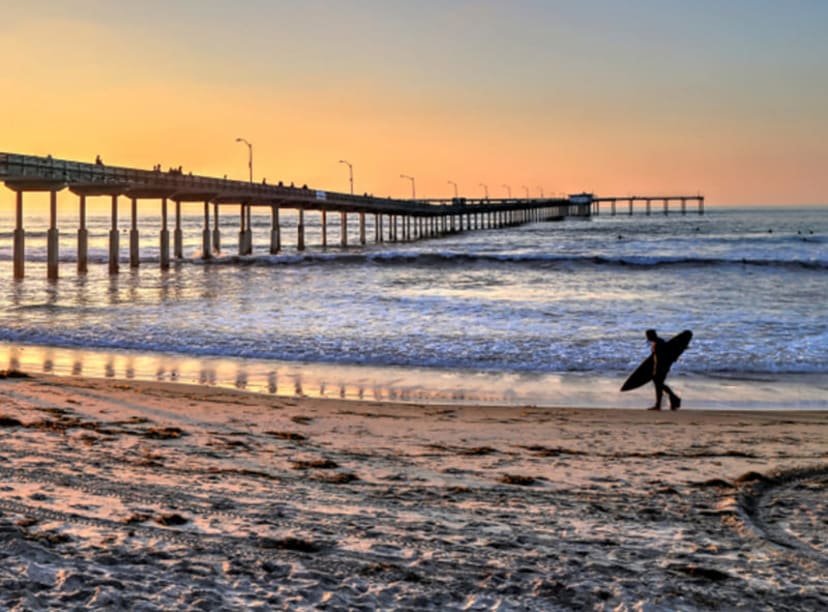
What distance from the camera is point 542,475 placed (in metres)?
8.07

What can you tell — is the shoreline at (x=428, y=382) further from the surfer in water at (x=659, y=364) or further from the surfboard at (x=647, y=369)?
the surfer in water at (x=659, y=364)

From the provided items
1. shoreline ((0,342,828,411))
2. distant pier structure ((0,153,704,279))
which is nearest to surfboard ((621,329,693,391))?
shoreline ((0,342,828,411))

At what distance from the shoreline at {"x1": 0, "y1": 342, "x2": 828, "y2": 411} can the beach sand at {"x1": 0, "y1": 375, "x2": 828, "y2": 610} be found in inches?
109

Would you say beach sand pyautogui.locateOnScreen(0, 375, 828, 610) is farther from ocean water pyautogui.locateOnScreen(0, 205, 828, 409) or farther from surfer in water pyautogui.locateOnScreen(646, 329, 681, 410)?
ocean water pyautogui.locateOnScreen(0, 205, 828, 409)

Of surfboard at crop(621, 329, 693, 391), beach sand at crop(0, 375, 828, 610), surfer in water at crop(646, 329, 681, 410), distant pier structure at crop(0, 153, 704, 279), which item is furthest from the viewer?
distant pier structure at crop(0, 153, 704, 279)

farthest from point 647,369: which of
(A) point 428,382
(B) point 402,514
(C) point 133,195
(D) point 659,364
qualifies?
(C) point 133,195

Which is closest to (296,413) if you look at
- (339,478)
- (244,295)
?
(339,478)

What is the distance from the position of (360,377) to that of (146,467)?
844 centimetres

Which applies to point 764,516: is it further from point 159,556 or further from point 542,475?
point 159,556

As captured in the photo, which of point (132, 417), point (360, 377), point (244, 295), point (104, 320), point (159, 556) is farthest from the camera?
point (244, 295)

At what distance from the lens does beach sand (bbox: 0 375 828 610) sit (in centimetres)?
496

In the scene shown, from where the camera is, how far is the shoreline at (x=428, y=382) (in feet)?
45.5

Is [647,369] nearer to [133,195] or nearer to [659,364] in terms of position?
[659,364]

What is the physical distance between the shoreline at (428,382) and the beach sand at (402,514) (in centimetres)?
276
